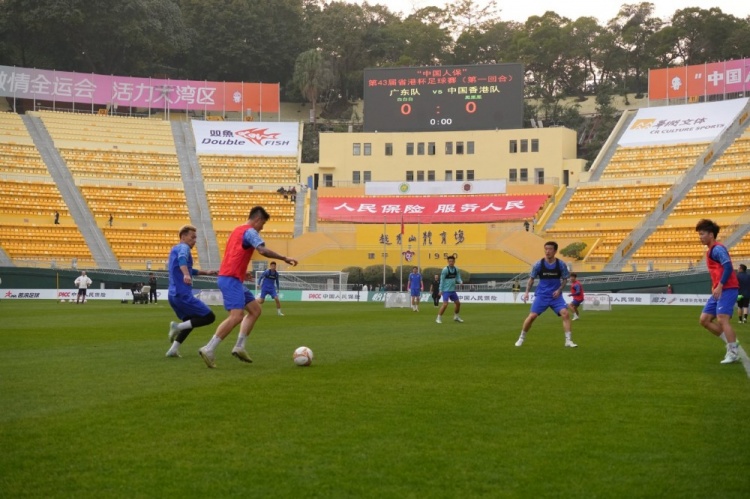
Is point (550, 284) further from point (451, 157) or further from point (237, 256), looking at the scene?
point (451, 157)

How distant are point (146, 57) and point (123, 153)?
25.9m

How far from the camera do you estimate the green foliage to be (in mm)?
64562

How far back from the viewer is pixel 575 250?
6444 cm

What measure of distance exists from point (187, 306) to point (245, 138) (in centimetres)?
6829

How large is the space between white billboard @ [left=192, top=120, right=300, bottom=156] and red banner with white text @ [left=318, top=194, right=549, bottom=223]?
7905mm

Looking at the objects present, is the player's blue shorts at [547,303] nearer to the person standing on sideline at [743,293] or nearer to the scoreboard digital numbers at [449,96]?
the person standing on sideline at [743,293]

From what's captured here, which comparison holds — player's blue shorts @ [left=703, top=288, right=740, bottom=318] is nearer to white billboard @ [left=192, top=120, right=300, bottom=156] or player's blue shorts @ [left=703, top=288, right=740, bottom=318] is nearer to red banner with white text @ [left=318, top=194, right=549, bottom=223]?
red banner with white text @ [left=318, top=194, right=549, bottom=223]

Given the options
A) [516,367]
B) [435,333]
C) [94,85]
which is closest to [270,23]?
[94,85]

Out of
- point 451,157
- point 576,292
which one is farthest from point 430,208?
point 576,292

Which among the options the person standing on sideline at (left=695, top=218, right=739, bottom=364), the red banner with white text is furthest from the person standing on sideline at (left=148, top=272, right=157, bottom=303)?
the person standing on sideline at (left=695, top=218, right=739, bottom=364)

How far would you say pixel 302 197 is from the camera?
76.8 m

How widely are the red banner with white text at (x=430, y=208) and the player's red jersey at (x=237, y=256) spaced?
57.3 metres

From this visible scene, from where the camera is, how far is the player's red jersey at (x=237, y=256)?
13.7 meters

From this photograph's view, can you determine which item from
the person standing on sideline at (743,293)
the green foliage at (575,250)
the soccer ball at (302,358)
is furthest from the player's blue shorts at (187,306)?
the green foliage at (575,250)
